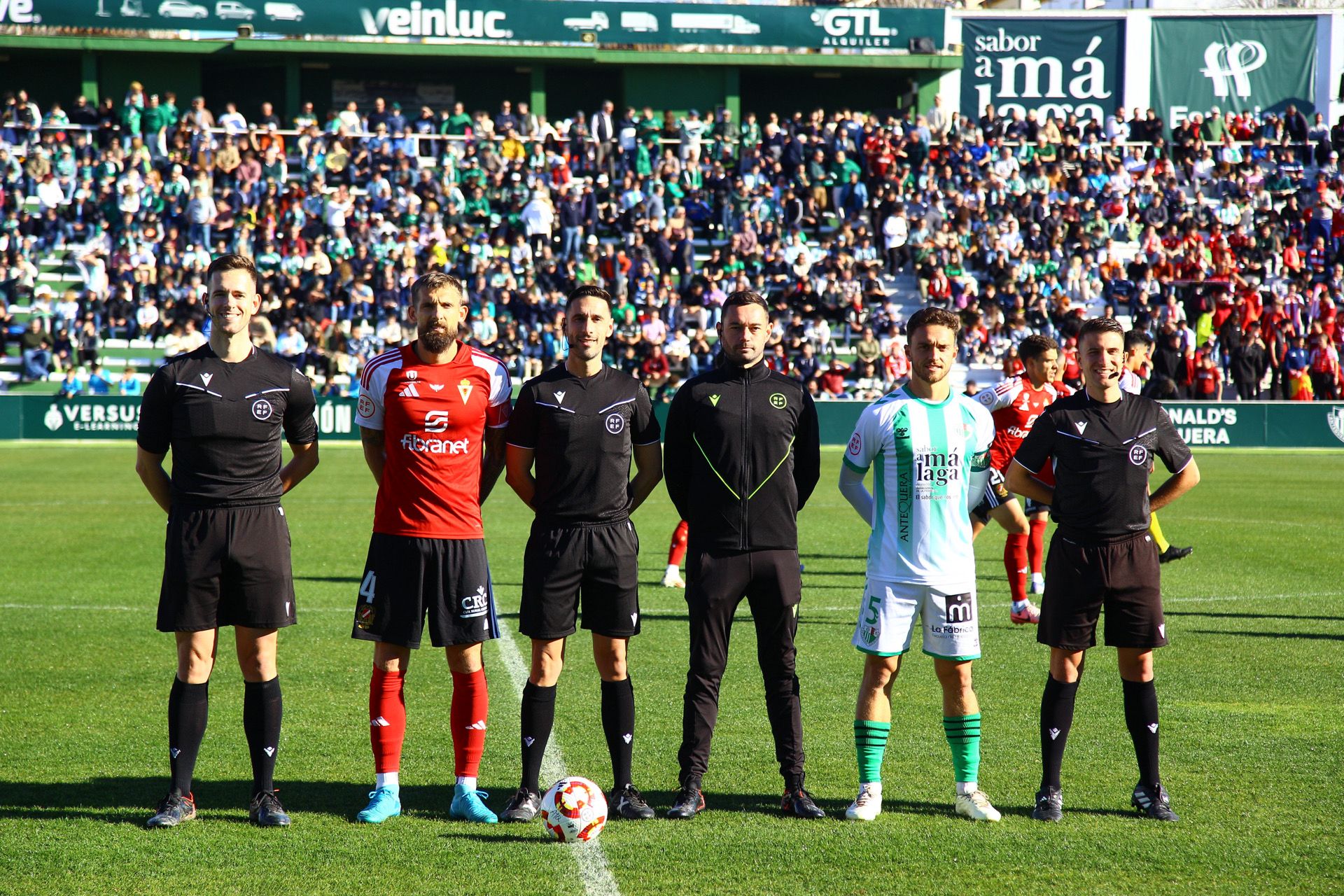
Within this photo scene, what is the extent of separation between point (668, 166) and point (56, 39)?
18827 mm

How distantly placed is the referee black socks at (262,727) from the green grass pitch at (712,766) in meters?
0.21

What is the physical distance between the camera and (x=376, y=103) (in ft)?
126

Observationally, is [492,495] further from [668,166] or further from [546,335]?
[668,166]

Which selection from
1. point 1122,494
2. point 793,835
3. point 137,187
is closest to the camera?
point 793,835

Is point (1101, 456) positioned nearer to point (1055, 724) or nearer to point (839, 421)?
point (1055, 724)

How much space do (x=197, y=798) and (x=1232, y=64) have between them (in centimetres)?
4730

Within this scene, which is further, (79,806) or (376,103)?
(376,103)

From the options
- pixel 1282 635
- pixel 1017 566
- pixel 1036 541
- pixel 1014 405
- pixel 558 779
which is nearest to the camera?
pixel 558 779

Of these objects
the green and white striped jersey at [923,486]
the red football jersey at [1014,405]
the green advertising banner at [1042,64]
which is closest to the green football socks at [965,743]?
the green and white striped jersey at [923,486]

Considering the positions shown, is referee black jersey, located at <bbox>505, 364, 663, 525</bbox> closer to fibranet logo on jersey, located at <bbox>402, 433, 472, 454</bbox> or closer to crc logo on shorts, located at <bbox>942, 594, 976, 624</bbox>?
fibranet logo on jersey, located at <bbox>402, 433, 472, 454</bbox>

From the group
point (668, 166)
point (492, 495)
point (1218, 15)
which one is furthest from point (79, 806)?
point (1218, 15)

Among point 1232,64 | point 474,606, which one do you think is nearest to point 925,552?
point 474,606

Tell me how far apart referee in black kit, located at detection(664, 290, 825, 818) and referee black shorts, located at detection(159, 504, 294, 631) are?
73.1 inches

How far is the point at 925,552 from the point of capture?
6.11 meters
